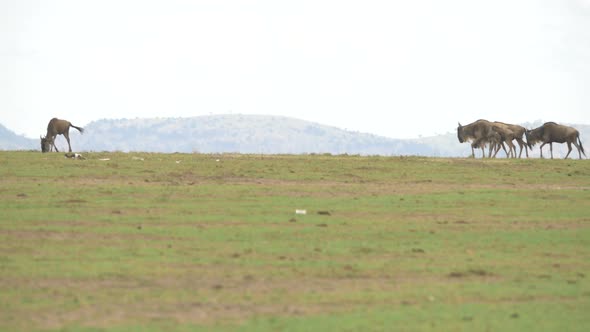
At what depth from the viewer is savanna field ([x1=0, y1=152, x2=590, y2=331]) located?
543 inches

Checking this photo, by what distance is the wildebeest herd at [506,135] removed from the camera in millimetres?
45375

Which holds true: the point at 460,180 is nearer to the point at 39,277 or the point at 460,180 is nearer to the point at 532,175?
the point at 532,175

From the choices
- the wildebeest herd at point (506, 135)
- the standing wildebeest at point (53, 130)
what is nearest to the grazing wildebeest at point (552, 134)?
the wildebeest herd at point (506, 135)

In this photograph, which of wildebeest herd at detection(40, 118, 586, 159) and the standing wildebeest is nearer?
the standing wildebeest

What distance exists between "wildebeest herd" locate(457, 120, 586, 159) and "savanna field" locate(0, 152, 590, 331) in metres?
11.9

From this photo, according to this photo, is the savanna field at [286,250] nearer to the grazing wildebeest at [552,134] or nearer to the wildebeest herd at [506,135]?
the wildebeest herd at [506,135]

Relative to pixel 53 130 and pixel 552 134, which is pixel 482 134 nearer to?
pixel 552 134

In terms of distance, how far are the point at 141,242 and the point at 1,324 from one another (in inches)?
256

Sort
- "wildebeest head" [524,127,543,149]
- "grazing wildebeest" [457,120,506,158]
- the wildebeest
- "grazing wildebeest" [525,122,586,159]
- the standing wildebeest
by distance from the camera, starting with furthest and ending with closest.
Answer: "wildebeest head" [524,127,543,149] < "grazing wildebeest" [525,122,586,159] < the wildebeest < "grazing wildebeest" [457,120,506,158] < the standing wildebeest

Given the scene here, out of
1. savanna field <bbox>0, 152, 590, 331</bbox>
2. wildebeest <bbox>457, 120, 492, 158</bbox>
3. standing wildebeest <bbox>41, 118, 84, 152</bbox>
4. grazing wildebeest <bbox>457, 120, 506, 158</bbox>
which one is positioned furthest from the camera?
wildebeest <bbox>457, 120, 492, 158</bbox>

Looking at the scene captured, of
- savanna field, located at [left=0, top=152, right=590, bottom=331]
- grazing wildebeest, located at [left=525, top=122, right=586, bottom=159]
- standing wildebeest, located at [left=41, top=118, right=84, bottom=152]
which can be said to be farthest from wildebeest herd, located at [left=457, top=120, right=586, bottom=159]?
standing wildebeest, located at [left=41, top=118, right=84, bottom=152]

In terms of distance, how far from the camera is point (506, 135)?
45406mm

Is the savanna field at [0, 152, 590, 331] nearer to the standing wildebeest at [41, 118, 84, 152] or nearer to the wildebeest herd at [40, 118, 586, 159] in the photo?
the standing wildebeest at [41, 118, 84, 152]

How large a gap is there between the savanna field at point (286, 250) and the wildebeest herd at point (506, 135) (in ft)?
39.1
